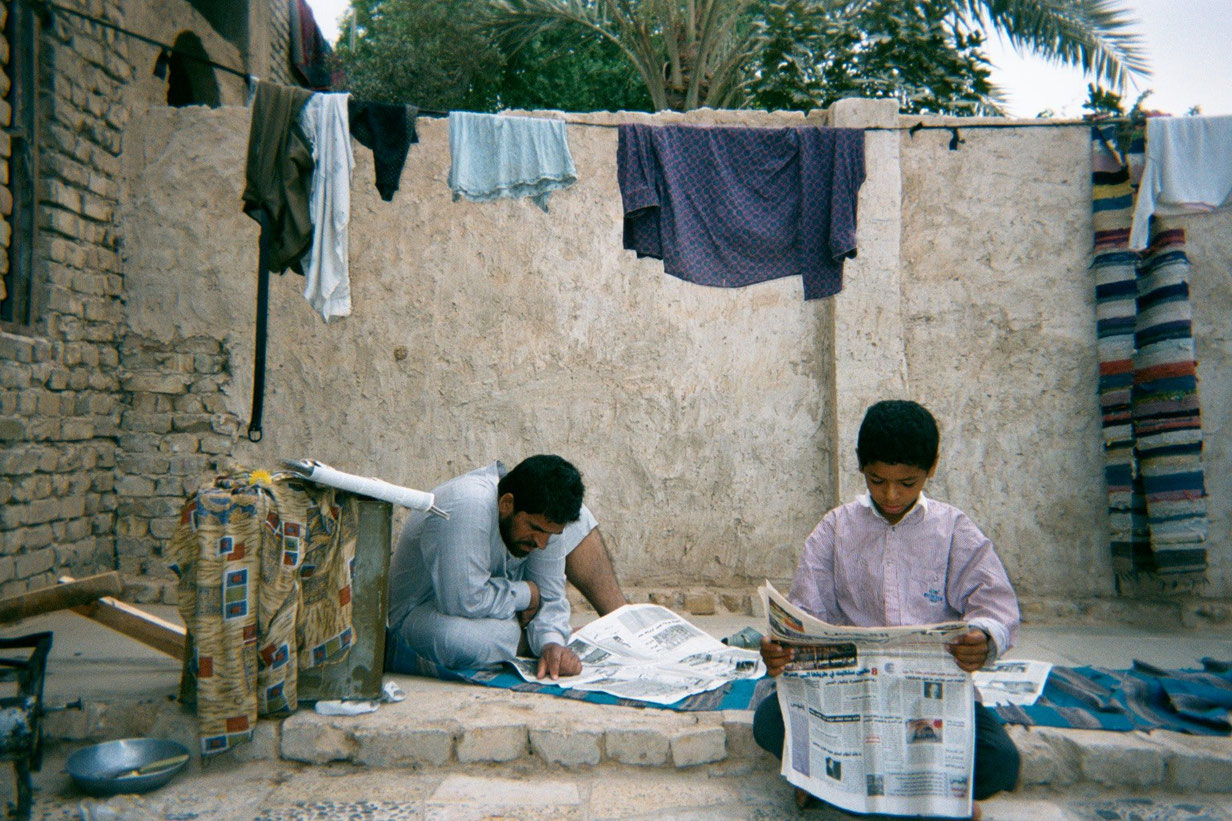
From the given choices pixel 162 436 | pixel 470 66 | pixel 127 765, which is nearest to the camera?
pixel 127 765

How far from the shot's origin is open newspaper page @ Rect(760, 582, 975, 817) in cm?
206

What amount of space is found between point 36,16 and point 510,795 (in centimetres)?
389

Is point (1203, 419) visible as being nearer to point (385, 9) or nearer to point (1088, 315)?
point (1088, 315)

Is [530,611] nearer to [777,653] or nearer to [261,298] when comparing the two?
[777,653]

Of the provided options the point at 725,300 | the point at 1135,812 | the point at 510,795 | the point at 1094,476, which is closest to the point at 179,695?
the point at 510,795

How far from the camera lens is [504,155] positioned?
4035 mm

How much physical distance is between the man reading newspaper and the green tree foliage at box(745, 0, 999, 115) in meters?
6.38

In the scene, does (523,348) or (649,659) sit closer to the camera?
(649,659)

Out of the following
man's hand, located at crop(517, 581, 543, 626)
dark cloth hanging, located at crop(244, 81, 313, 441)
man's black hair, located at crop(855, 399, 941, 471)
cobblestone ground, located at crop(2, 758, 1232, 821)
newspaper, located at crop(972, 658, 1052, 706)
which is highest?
dark cloth hanging, located at crop(244, 81, 313, 441)

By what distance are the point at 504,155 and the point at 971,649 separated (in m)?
2.90

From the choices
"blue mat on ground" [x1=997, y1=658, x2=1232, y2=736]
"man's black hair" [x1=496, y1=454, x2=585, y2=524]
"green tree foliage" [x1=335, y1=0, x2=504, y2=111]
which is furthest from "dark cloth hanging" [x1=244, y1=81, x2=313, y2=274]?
"green tree foliage" [x1=335, y1=0, x2=504, y2=111]

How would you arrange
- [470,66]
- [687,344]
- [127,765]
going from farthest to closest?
[470,66], [687,344], [127,765]

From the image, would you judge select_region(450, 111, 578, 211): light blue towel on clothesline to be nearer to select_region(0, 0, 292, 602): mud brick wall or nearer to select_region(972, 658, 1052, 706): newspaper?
select_region(0, 0, 292, 602): mud brick wall

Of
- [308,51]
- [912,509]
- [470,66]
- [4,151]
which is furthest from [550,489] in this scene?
[470,66]
